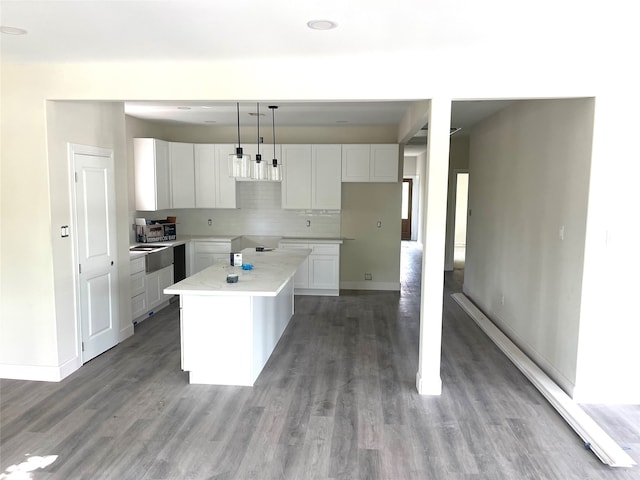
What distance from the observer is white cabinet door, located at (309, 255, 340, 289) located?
6766 millimetres

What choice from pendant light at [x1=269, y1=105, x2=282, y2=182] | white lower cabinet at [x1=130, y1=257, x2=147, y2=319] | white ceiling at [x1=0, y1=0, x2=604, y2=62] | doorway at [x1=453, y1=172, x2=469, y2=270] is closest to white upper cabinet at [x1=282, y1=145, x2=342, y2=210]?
pendant light at [x1=269, y1=105, x2=282, y2=182]

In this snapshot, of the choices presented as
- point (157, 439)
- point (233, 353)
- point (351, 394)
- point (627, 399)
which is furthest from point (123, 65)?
point (627, 399)

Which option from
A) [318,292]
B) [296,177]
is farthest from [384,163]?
[318,292]

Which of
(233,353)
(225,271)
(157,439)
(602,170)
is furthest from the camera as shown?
(225,271)

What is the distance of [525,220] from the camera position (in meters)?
4.48

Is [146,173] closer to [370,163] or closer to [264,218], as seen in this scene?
[264,218]

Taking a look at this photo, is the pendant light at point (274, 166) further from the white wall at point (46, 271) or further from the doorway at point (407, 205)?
the doorway at point (407, 205)

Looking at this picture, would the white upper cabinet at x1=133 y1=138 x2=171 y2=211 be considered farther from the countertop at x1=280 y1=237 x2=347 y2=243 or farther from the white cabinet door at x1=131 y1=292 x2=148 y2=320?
the countertop at x1=280 y1=237 x2=347 y2=243

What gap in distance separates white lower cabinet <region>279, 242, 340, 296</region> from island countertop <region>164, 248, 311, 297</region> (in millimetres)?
1582

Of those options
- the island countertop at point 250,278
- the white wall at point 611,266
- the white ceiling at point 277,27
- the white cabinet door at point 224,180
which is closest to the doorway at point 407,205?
the white cabinet door at point 224,180

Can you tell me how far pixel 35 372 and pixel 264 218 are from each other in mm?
3975

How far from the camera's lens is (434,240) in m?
3.43

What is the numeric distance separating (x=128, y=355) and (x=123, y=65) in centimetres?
261

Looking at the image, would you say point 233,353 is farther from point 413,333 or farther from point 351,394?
point 413,333
